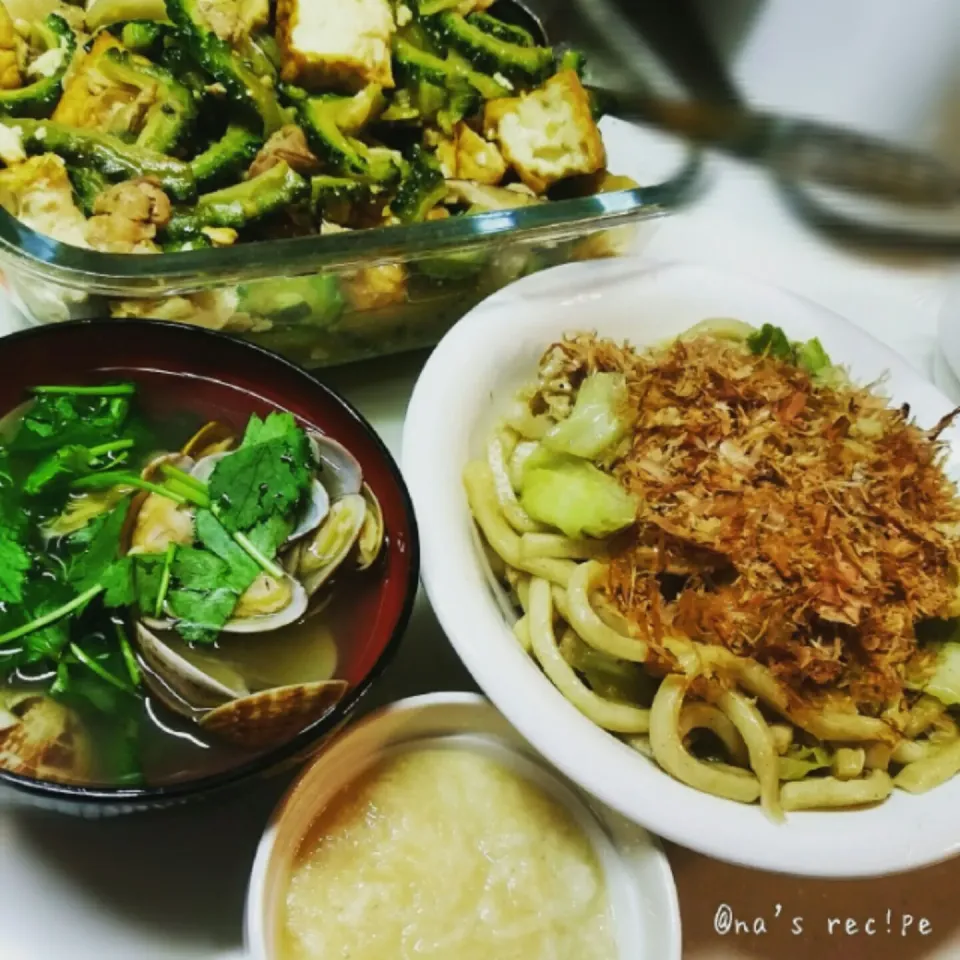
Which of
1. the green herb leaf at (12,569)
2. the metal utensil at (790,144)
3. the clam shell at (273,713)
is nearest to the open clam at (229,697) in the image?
the clam shell at (273,713)

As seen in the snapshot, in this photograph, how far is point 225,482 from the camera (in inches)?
43.8

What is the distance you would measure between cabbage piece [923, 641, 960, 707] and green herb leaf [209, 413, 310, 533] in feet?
2.43

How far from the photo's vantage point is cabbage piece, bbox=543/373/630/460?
1.21 m

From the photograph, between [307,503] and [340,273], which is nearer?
[307,503]

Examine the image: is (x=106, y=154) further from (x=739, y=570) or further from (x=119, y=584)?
(x=739, y=570)

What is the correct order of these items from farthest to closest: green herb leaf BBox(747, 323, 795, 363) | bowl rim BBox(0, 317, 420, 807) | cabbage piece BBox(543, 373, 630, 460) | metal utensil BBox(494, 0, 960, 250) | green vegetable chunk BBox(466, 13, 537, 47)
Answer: metal utensil BBox(494, 0, 960, 250) < green vegetable chunk BBox(466, 13, 537, 47) < green herb leaf BBox(747, 323, 795, 363) < cabbage piece BBox(543, 373, 630, 460) < bowl rim BBox(0, 317, 420, 807)

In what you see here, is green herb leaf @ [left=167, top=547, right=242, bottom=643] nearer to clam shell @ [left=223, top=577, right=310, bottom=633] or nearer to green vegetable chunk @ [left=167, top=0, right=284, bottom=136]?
clam shell @ [left=223, top=577, right=310, bottom=633]

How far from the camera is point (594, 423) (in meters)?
1.22

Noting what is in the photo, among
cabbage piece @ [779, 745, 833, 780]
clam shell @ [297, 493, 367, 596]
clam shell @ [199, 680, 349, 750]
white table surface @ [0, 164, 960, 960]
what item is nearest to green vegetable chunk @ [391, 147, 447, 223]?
white table surface @ [0, 164, 960, 960]

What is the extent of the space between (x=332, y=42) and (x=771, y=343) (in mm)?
716

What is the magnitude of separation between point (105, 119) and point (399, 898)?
103 cm

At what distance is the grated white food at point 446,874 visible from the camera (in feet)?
3.40

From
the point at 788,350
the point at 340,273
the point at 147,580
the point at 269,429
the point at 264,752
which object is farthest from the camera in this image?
the point at 788,350

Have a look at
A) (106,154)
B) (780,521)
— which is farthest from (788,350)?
(106,154)
